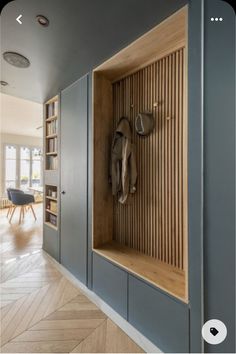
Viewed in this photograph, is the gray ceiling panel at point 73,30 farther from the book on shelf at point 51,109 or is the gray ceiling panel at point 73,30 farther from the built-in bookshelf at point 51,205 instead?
the built-in bookshelf at point 51,205

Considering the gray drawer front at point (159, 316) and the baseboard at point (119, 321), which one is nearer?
the gray drawer front at point (159, 316)

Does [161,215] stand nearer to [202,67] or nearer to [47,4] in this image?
[202,67]

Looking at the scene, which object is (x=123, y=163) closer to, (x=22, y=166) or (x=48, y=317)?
(x=48, y=317)

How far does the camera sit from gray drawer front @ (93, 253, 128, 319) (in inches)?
63.7

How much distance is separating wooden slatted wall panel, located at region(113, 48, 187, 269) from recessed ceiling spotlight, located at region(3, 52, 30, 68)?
98 centimetres

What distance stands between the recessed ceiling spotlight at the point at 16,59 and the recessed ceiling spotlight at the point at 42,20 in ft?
1.81

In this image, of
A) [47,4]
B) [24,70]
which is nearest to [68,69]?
[24,70]

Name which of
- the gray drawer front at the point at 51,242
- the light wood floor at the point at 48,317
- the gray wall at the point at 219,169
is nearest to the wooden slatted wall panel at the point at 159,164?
the gray wall at the point at 219,169

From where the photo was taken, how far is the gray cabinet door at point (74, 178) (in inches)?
83.7

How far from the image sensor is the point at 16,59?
1.90 meters

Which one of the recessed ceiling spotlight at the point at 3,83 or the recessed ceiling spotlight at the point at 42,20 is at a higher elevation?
the recessed ceiling spotlight at the point at 3,83

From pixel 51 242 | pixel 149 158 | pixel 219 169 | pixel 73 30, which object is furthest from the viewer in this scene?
pixel 51 242

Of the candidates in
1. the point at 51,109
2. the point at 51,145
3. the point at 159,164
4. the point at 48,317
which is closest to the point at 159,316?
the point at 48,317

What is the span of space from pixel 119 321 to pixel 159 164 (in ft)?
4.62
